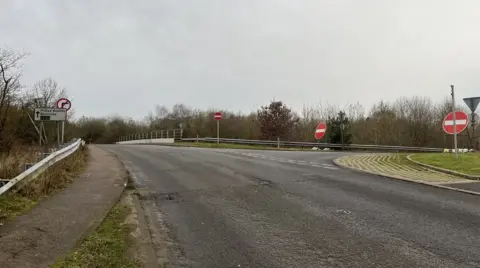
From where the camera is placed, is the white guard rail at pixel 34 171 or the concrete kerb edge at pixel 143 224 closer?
the concrete kerb edge at pixel 143 224

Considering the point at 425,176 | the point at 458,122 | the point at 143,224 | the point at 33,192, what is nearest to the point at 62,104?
the point at 33,192

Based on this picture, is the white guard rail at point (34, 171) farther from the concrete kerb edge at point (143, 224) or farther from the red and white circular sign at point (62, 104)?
the red and white circular sign at point (62, 104)

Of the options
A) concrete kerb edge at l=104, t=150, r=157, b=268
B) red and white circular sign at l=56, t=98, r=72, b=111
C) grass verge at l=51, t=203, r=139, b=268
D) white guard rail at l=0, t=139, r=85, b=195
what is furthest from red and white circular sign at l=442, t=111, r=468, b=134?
red and white circular sign at l=56, t=98, r=72, b=111

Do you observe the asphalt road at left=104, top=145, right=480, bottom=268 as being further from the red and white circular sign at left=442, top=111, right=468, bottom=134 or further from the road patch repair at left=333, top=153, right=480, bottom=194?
the red and white circular sign at left=442, top=111, right=468, bottom=134

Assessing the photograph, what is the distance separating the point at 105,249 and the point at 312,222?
3316 mm

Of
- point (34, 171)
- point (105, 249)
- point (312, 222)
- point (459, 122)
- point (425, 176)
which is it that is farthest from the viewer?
point (459, 122)

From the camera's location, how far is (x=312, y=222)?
6.53 metres

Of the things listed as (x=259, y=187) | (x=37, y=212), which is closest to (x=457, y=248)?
(x=259, y=187)

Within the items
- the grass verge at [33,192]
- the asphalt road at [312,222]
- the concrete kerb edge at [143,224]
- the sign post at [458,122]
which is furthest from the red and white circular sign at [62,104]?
the sign post at [458,122]

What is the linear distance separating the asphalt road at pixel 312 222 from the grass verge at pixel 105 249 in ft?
1.83

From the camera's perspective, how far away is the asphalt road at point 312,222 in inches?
191

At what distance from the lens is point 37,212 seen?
6.89 meters

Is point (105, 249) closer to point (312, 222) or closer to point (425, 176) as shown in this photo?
point (312, 222)

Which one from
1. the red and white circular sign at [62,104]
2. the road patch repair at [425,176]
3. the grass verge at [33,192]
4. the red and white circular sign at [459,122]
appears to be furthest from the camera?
the red and white circular sign at [62,104]
